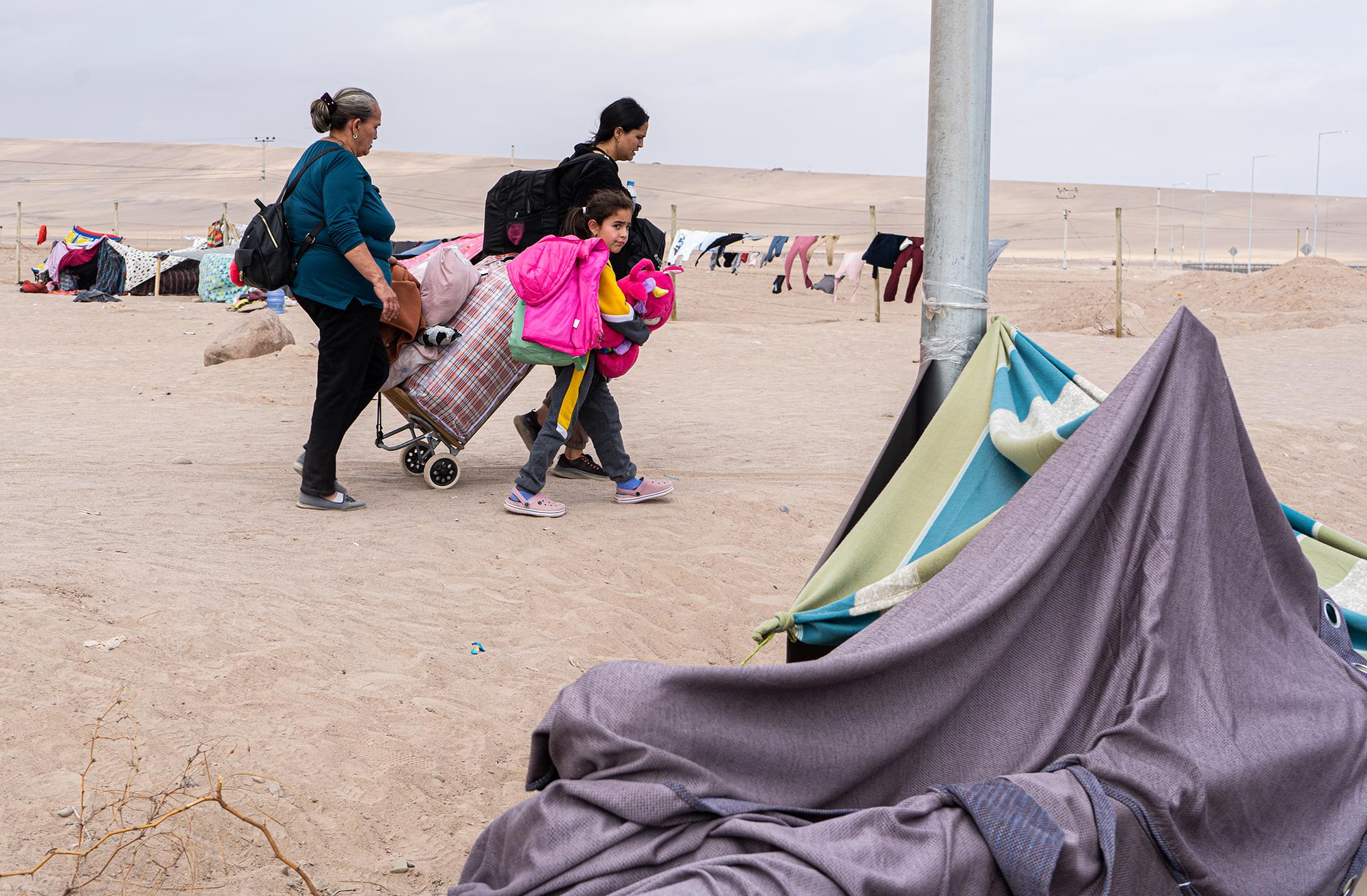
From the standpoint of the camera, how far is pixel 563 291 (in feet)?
17.0

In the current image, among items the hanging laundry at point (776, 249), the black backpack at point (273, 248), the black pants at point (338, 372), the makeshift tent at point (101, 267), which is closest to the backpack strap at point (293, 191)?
the black backpack at point (273, 248)

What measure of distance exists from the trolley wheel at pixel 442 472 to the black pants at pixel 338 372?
2.21ft

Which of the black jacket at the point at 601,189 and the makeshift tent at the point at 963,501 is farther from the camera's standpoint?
the black jacket at the point at 601,189

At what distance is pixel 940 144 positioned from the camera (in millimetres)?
3164

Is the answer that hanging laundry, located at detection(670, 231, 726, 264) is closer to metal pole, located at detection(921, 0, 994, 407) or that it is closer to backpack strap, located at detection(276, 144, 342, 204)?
backpack strap, located at detection(276, 144, 342, 204)

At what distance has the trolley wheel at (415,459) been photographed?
6070 mm

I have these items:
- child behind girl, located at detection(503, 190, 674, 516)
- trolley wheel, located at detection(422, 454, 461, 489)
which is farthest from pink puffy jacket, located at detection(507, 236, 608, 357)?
trolley wheel, located at detection(422, 454, 461, 489)

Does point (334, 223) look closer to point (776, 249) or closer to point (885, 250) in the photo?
point (885, 250)

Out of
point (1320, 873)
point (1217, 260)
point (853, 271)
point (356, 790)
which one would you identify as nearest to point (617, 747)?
point (356, 790)

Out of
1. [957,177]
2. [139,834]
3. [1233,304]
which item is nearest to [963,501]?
[957,177]

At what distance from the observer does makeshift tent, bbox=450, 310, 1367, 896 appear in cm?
196

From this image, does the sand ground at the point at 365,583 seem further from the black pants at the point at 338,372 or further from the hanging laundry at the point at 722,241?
the hanging laundry at the point at 722,241

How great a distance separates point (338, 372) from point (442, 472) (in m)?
1.01

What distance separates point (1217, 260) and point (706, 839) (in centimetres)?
6112
